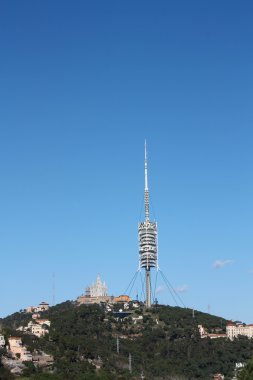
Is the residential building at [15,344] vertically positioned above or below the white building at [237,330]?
below

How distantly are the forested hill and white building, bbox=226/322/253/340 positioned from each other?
99.7 inches

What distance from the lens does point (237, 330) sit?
16600 centimetres

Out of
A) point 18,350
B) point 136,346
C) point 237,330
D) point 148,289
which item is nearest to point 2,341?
point 18,350

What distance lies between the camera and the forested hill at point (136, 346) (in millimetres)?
120438

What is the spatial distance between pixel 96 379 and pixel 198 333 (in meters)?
54.0

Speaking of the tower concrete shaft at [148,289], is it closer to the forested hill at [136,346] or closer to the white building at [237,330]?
the forested hill at [136,346]

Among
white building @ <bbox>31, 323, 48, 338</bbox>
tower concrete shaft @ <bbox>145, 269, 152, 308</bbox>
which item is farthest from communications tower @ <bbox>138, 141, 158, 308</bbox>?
white building @ <bbox>31, 323, 48, 338</bbox>

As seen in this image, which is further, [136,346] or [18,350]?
[136,346]

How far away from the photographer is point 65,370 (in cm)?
11244

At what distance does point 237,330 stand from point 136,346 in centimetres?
3247

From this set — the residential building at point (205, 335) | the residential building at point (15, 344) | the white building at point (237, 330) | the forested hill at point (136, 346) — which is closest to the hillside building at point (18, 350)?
the residential building at point (15, 344)

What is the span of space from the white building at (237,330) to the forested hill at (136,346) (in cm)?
253

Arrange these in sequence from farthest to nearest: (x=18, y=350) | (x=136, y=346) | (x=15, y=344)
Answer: (x=136, y=346) → (x=15, y=344) → (x=18, y=350)

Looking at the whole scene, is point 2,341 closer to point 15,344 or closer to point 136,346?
point 15,344
